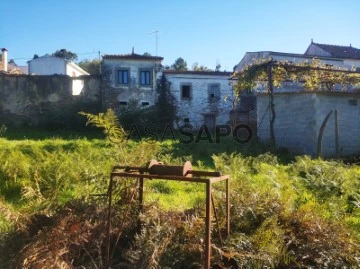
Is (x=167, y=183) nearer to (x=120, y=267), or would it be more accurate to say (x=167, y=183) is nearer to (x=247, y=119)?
(x=120, y=267)

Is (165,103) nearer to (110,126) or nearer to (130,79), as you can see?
(130,79)

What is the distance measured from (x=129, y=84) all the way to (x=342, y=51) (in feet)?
61.4

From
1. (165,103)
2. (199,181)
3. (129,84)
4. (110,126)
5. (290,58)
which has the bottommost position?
(199,181)

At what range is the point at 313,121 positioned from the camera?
13086mm

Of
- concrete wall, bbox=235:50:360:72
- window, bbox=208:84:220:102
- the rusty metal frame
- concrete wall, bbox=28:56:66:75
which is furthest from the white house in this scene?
the rusty metal frame

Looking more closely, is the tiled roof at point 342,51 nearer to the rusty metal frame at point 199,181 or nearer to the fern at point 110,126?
the fern at point 110,126

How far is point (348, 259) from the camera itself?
10.5ft

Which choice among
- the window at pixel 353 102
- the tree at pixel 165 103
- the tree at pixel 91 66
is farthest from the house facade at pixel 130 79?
the tree at pixel 91 66

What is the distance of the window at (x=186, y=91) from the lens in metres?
25.4

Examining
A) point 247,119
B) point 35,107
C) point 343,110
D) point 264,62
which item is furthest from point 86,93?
point 343,110

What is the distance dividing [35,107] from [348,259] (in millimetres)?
23656

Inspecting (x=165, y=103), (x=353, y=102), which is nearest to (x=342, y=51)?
(x=165, y=103)

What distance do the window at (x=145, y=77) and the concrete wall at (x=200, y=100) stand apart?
1.27 m

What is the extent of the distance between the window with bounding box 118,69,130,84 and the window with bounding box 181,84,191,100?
3.88m
